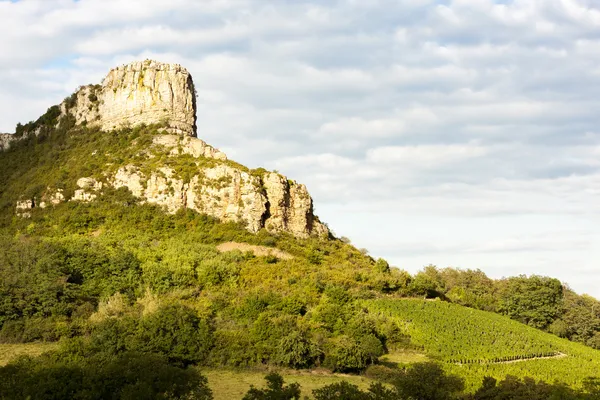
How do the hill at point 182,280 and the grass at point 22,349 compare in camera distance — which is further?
the hill at point 182,280

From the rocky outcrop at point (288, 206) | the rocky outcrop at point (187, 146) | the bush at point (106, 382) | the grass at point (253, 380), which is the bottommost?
the grass at point (253, 380)

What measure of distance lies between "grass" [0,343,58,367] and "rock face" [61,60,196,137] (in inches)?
1678

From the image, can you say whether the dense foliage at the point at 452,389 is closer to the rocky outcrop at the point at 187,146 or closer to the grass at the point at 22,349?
the grass at the point at 22,349

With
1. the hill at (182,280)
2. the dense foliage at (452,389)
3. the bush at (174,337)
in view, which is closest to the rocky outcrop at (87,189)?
the hill at (182,280)

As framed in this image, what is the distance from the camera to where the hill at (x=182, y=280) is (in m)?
Answer: 54.2

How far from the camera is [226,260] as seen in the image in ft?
242

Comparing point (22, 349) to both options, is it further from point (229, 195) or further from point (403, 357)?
point (229, 195)

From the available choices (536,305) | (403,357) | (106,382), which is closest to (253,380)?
(106,382)

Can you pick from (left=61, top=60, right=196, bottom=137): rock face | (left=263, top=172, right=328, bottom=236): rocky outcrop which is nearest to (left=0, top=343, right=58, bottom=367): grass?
(left=263, top=172, right=328, bottom=236): rocky outcrop

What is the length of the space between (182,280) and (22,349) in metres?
17.4

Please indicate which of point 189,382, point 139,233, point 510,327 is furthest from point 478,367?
point 139,233

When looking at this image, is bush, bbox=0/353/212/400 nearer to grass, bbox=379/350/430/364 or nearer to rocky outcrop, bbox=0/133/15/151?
grass, bbox=379/350/430/364

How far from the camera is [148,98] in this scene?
97000 millimetres

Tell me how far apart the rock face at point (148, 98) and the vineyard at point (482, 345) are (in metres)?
40.5
